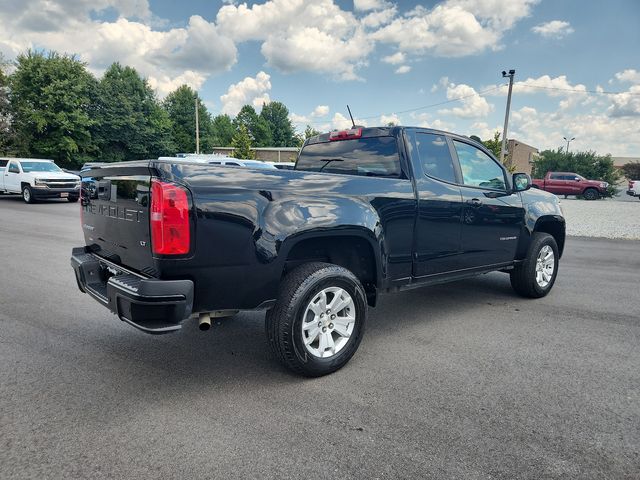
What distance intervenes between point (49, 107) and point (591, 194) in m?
40.0

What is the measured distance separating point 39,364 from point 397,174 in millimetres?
3314

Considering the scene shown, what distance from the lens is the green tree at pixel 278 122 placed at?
81.4 metres

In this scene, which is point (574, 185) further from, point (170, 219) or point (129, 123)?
point (129, 123)

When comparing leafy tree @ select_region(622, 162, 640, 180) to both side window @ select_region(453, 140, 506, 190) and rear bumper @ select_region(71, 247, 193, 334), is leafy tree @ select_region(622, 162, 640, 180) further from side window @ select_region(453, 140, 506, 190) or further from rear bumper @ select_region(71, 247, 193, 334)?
rear bumper @ select_region(71, 247, 193, 334)

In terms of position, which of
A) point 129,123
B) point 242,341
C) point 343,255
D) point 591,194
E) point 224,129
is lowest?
point 242,341

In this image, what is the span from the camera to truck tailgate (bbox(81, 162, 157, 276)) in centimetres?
274

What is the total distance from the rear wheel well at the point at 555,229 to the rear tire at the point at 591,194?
28.8m

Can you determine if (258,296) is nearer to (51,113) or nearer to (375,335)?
(375,335)

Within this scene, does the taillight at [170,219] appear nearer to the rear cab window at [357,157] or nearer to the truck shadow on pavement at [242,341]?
the truck shadow on pavement at [242,341]

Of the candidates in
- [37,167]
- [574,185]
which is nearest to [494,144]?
[574,185]

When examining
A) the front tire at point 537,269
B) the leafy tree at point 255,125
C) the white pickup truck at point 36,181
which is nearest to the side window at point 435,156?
the front tire at point 537,269

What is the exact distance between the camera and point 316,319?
10.3 ft

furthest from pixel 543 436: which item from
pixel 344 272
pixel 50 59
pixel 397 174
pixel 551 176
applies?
pixel 50 59

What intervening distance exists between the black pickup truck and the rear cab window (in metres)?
0.01
